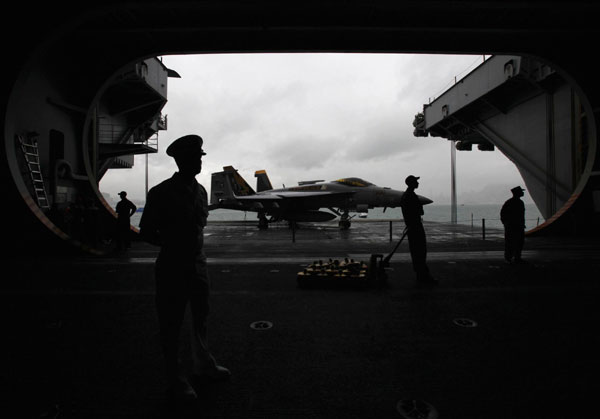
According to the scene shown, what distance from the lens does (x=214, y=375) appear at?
7.47ft

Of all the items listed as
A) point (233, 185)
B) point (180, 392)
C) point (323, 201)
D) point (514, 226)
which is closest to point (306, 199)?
point (323, 201)

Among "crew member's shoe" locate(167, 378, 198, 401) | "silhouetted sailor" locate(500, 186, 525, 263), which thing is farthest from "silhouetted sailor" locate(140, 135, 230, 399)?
"silhouetted sailor" locate(500, 186, 525, 263)

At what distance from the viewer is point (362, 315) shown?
3779mm

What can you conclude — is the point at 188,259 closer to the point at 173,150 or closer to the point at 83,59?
the point at 173,150

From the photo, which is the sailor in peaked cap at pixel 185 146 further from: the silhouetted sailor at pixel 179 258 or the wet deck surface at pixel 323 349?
the wet deck surface at pixel 323 349

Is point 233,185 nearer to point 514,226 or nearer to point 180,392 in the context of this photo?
point 514,226

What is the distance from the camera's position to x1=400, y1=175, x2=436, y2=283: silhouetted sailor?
527 cm

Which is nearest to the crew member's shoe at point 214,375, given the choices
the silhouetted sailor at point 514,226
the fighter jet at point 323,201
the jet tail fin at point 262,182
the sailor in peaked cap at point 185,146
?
the sailor in peaked cap at point 185,146

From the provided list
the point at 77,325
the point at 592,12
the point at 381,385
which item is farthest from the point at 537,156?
the point at 77,325

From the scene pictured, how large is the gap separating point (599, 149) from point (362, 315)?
557 inches

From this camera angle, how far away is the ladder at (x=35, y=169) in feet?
30.6

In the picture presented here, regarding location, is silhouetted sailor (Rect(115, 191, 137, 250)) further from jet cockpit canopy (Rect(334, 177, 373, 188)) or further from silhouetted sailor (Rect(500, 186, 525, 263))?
jet cockpit canopy (Rect(334, 177, 373, 188))

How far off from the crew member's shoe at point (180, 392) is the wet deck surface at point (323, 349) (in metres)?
0.07

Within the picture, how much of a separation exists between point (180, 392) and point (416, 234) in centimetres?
441
